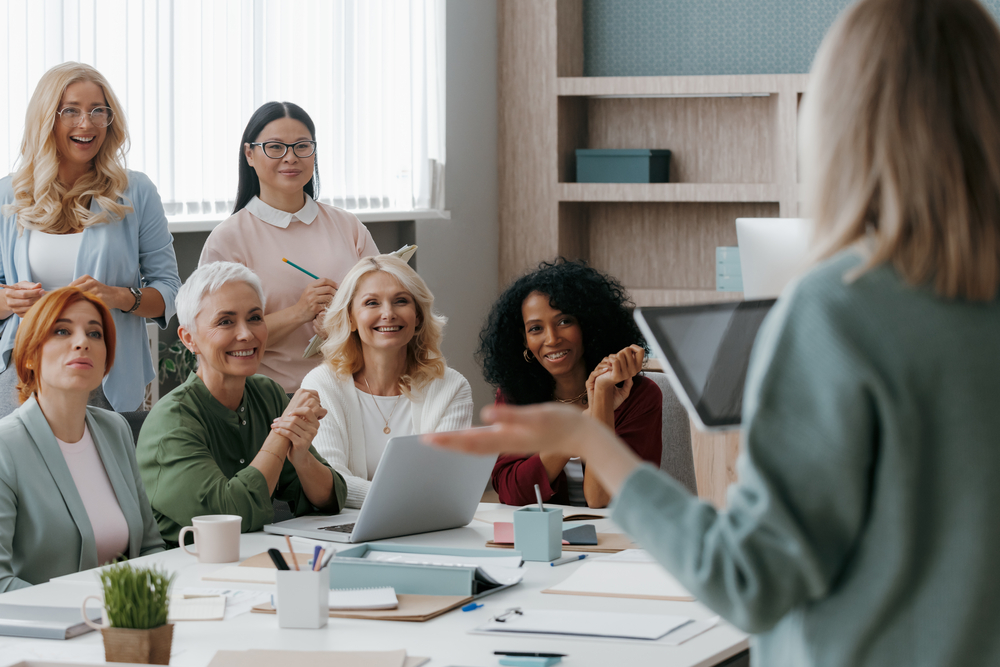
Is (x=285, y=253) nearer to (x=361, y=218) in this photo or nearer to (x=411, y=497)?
(x=361, y=218)

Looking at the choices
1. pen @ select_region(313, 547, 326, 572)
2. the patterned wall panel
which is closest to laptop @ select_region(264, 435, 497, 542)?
pen @ select_region(313, 547, 326, 572)

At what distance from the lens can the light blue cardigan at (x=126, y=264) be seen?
9.07ft

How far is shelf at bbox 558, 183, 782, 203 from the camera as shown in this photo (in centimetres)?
499

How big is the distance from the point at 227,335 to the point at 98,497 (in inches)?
17.3

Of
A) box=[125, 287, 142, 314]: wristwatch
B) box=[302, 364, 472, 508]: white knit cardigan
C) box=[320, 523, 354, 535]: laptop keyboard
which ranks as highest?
box=[125, 287, 142, 314]: wristwatch

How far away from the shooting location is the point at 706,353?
1391mm

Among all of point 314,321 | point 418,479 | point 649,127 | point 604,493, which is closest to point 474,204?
point 649,127

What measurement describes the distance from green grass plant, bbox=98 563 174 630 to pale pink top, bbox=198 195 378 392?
174 cm

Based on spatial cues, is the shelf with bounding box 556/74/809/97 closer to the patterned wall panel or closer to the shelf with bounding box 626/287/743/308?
the patterned wall panel

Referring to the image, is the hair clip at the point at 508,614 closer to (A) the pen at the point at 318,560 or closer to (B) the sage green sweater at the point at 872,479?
(A) the pen at the point at 318,560

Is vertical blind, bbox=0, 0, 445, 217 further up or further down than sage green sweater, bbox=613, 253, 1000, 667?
further up

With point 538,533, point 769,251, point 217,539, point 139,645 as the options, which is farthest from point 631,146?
point 139,645

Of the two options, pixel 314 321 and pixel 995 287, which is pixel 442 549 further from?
pixel 314 321

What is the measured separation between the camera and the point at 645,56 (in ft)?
18.0
